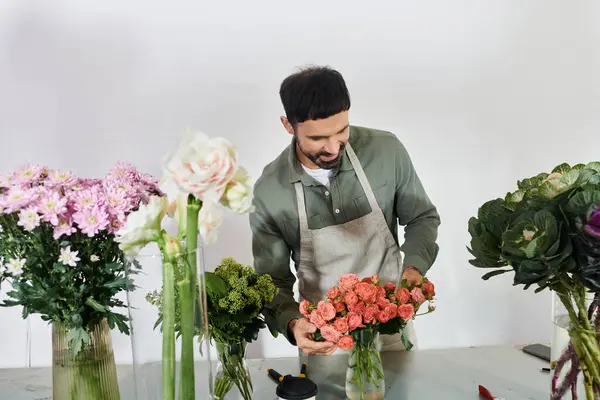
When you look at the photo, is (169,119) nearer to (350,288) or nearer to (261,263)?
(261,263)

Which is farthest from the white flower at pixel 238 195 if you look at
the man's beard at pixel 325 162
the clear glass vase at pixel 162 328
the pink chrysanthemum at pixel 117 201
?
the man's beard at pixel 325 162

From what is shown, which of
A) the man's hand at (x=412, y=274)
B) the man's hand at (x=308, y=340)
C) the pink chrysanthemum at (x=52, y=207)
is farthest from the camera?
the man's hand at (x=412, y=274)

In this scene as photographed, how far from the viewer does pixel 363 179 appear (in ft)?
5.57

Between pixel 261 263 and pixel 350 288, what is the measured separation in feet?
1.84

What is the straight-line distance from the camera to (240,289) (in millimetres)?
1127

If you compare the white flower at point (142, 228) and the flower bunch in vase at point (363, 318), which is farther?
the flower bunch in vase at point (363, 318)

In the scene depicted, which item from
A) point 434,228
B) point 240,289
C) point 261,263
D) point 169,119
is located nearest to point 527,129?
point 434,228

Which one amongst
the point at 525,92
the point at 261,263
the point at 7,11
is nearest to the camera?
the point at 261,263

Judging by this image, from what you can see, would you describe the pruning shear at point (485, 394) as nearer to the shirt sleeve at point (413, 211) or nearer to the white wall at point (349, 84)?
the shirt sleeve at point (413, 211)

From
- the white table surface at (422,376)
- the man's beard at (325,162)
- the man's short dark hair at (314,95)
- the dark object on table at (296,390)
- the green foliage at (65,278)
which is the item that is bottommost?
the white table surface at (422,376)

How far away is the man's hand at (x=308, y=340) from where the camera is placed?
1.23m

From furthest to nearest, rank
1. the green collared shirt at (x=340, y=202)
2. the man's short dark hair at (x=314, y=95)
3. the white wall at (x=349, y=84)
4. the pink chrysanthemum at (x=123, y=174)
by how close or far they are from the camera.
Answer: the white wall at (x=349, y=84) → the green collared shirt at (x=340, y=202) → the man's short dark hair at (x=314, y=95) → the pink chrysanthemum at (x=123, y=174)

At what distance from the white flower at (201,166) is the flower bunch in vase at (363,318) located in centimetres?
42

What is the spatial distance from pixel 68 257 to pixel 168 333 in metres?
0.26
